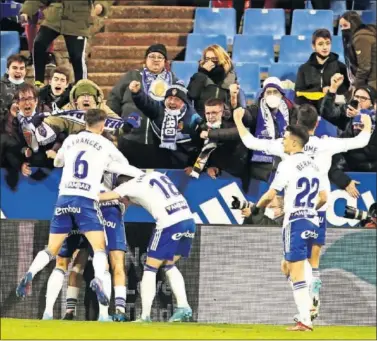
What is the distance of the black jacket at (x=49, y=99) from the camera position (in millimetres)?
14133

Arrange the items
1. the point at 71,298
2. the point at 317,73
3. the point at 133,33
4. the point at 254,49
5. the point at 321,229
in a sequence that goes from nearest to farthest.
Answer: the point at 321,229 → the point at 71,298 → the point at 317,73 → the point at 254,49 → the point at 133,33

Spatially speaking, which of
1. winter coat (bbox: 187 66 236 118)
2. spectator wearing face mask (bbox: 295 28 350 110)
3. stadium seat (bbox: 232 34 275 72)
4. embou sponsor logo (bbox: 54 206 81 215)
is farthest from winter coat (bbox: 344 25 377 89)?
embou sponsor logo (bbox: 54 206 81 215)

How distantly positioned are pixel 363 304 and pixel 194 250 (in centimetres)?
170

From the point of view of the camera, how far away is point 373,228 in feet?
43.5

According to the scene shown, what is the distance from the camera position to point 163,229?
12484 millimetres

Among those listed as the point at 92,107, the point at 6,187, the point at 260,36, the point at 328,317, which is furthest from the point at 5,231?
the point at 260,36

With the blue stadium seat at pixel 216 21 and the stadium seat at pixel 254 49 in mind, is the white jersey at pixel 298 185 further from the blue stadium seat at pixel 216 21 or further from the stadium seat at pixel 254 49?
the blue stadium seat at pixel 216 21

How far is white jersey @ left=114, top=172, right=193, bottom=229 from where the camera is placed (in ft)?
40.9

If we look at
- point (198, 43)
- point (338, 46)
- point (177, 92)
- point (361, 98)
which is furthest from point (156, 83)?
point (338, 46)

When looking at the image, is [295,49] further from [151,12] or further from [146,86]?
[146,86]

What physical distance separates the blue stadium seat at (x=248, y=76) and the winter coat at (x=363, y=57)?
1182 millimetres

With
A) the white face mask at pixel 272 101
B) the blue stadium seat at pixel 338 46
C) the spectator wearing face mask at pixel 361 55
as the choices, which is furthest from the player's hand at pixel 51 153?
the blue stadium seat at pixel 338 46

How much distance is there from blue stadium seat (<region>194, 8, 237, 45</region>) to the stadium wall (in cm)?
411

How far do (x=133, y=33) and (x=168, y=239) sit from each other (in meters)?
5.26
